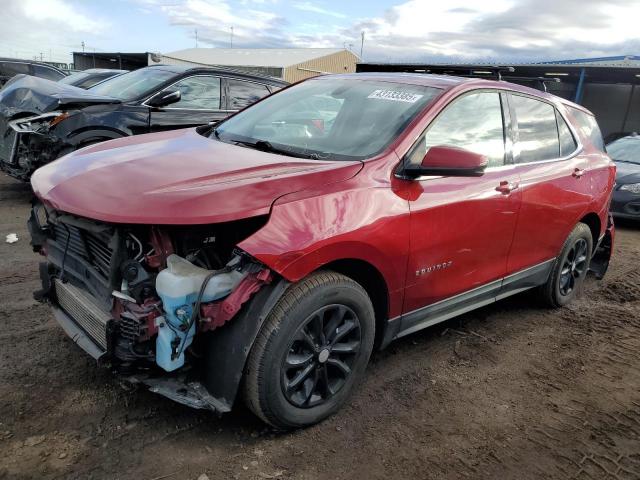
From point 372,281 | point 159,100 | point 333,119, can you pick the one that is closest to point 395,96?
point 333,119

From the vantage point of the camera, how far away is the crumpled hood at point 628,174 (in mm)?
8602

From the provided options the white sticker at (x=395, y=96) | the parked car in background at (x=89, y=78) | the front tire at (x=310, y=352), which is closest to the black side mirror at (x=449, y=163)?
the white sticker at (x=395, y=96)

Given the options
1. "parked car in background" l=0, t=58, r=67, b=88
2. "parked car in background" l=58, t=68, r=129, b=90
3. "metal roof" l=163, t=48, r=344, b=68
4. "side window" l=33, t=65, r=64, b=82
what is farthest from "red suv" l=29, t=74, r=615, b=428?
"metal roof" l=163, t=48, r=344, b=68

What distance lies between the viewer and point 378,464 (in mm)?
2500

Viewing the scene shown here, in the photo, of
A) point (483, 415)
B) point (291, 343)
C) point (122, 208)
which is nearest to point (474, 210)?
point (483, 415)

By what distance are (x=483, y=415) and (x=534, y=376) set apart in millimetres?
720

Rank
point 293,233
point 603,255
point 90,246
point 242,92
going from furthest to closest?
point 242,92 < point 603,255 < point 90,246 < point 293,233

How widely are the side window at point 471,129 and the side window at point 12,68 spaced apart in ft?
58.2

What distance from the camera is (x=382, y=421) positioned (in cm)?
284

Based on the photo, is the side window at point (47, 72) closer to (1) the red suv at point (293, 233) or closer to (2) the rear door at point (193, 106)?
(2) the rear door at point (193, 106)

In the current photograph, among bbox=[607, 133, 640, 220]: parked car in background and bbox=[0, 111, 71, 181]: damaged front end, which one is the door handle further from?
bbox=[607, 133, 640, 220]: parked car in background

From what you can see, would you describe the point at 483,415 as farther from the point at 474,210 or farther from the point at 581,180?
the point at 581,180

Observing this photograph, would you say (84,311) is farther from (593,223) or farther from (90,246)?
(593,223)

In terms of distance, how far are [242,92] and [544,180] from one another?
15.8ft
